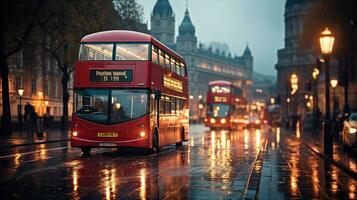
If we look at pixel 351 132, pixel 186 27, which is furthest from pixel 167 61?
pixel 186 27

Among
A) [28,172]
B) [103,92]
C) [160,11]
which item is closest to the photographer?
[28,172]

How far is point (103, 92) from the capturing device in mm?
19000

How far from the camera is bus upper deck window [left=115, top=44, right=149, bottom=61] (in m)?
19.2

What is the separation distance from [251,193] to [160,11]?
550ft

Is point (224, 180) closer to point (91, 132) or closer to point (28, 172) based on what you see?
point (28, 172)

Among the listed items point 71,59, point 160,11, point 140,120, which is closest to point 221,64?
point 160,11

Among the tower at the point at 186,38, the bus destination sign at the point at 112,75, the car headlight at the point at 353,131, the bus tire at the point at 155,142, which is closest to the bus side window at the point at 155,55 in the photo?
the bus destination sign at the point at 112,75

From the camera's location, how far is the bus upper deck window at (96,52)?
19.2 metres

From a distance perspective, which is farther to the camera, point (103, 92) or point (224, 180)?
point (103, 92)

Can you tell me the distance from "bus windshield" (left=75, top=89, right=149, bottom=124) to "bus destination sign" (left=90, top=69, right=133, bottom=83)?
1.12 feet

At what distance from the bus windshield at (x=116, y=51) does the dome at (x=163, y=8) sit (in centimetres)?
15704

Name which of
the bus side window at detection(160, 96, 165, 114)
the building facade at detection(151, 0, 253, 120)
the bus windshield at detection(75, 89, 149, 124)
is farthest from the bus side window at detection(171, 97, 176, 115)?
the building facade at detection(151, 0, 253, 120)

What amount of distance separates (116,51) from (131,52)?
0.51 metres

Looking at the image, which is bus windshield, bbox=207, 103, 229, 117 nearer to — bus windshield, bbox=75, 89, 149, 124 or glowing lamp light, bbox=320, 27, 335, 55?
glowing lamp light, bbox=320, 27, 335, 55
